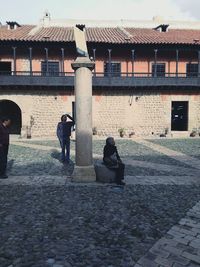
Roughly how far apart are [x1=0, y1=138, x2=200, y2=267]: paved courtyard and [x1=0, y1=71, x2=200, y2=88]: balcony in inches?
511

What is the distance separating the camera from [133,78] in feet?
70.3

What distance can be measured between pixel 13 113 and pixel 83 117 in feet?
59.3

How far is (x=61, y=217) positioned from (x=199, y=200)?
3.01 m

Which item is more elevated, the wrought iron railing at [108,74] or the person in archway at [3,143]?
the wrought iron railing at [108,74]

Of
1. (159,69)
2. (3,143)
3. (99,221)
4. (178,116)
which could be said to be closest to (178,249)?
(99,221)

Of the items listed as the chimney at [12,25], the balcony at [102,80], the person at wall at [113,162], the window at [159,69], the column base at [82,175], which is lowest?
the column base at [82,175]

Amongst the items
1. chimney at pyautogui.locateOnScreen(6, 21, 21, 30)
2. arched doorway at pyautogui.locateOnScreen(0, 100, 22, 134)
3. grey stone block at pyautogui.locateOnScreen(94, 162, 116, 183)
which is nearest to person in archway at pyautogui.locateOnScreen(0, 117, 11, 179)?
grey stone block at pyautogui.locateOnScreen(94, 162, 116, 183)

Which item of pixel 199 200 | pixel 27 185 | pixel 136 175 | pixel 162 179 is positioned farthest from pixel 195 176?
pixel 27 185

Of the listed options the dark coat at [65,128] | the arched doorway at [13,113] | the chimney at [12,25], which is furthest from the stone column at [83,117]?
the chimney at [12,25]

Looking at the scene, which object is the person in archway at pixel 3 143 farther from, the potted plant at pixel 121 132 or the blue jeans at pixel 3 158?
the potted plant at pixel 121 132

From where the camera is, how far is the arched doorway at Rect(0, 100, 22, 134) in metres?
24.3

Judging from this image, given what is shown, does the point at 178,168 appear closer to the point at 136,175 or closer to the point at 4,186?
the point at 136,175

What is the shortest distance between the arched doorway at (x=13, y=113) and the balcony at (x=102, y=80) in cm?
332

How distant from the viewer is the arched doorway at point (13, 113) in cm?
2430
